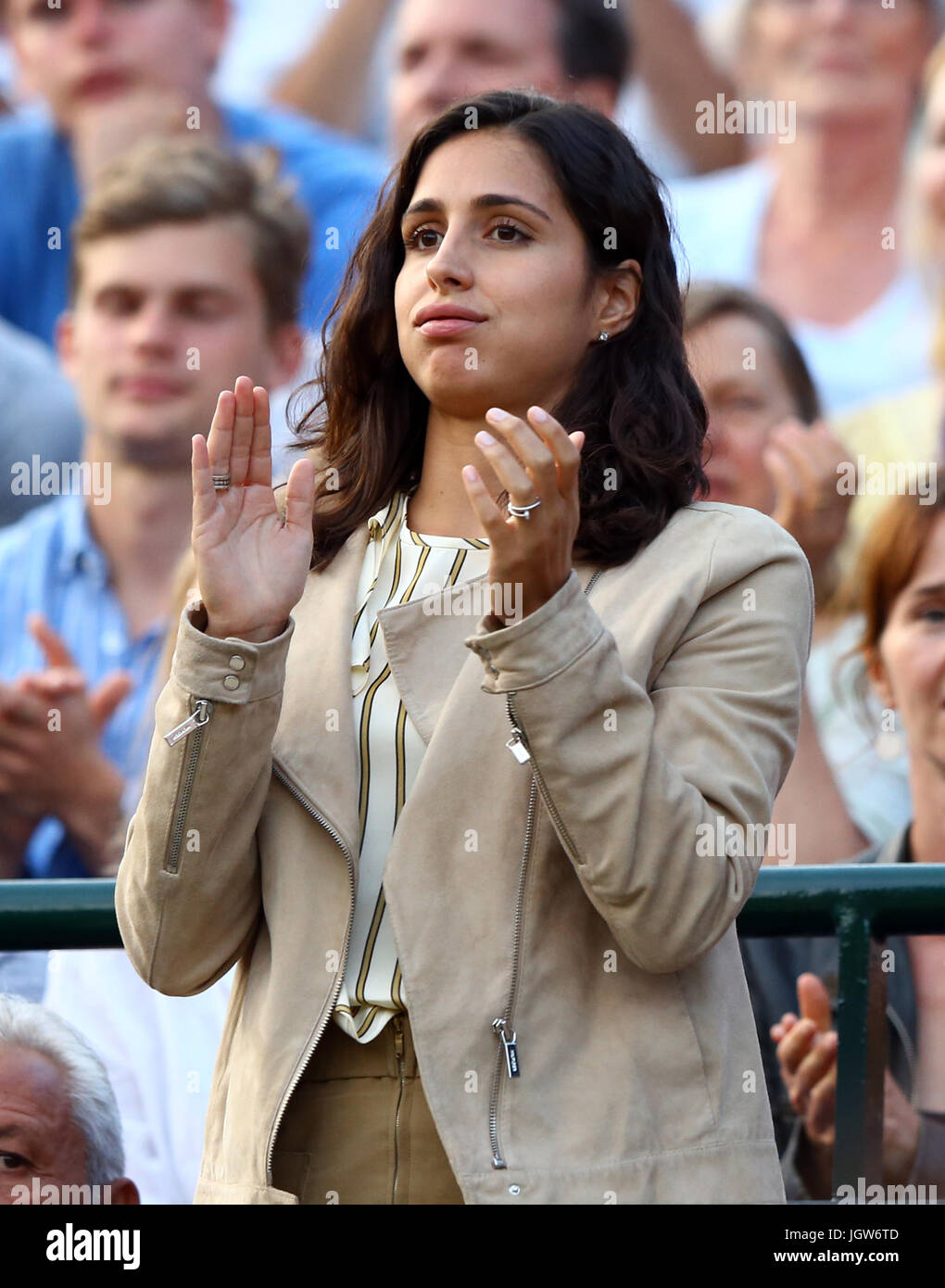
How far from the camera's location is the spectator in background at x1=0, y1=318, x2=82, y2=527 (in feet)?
18.8

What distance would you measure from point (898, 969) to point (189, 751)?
1067mm

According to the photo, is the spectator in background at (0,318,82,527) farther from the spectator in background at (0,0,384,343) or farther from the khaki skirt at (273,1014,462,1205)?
the khaki skirt at (273,1014,462,1205)

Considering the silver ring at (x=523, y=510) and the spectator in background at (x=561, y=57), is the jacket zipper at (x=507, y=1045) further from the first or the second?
the spectator in background at (x=561, y=57)

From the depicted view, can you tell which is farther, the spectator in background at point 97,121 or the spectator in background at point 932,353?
the spectator in background at point 97,121

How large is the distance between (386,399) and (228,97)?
3664mm

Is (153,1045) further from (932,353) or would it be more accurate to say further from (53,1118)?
(932,353)

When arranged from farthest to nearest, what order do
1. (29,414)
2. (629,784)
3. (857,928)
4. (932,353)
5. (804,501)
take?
(29,414) < (932,353) < (804,501) < (857,928) < (629,784)

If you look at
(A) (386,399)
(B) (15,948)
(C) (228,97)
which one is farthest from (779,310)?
(B) (15,948)

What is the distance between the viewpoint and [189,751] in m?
1.99

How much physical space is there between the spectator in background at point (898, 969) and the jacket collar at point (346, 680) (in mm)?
749

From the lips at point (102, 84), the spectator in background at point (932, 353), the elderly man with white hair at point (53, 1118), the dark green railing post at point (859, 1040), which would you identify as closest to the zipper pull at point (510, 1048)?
the dark green railing post at point (859, 1040)

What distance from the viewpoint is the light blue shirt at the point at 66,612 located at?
5.29 m

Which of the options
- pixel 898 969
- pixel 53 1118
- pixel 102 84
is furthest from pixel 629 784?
pixel 102 84
